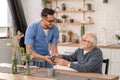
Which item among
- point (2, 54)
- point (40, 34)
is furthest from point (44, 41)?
point (2, 54)

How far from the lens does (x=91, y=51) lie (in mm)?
3566

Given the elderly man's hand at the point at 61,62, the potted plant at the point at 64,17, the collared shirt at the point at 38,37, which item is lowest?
the elderly man's hand at the point at 61,62

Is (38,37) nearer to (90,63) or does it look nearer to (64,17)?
(90,63)

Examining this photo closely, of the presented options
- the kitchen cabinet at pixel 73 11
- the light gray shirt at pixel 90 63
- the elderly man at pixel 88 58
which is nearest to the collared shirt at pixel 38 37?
the elderly man at pixel 88 58

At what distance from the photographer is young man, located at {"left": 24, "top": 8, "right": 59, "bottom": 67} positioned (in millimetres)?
3846

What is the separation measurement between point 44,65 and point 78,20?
246 centimetres

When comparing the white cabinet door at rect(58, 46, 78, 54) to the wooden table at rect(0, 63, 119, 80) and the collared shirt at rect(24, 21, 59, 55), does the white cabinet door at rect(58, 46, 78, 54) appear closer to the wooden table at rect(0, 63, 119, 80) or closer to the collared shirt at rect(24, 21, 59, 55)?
the collared shirt at rect(24, 21, 59, 55)

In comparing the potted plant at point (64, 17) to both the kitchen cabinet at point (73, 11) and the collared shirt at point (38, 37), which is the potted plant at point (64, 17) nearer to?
A: the kitchen cabinet at point (73, 11)

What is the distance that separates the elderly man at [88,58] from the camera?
3453 mm

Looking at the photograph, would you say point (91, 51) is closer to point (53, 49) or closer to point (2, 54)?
point (53, 49)

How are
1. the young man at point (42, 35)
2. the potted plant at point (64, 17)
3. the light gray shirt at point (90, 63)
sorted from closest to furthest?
the light gray shirt at point (90, 63)
the young man at point (42, 35)
the potted plant at point (64, 17)

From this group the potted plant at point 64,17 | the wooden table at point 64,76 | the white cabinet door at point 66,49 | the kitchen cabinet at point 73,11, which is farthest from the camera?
the potted plant at point 64,17

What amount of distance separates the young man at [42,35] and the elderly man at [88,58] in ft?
1.26

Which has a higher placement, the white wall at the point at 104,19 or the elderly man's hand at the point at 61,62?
the white wall at the point at 104,19
